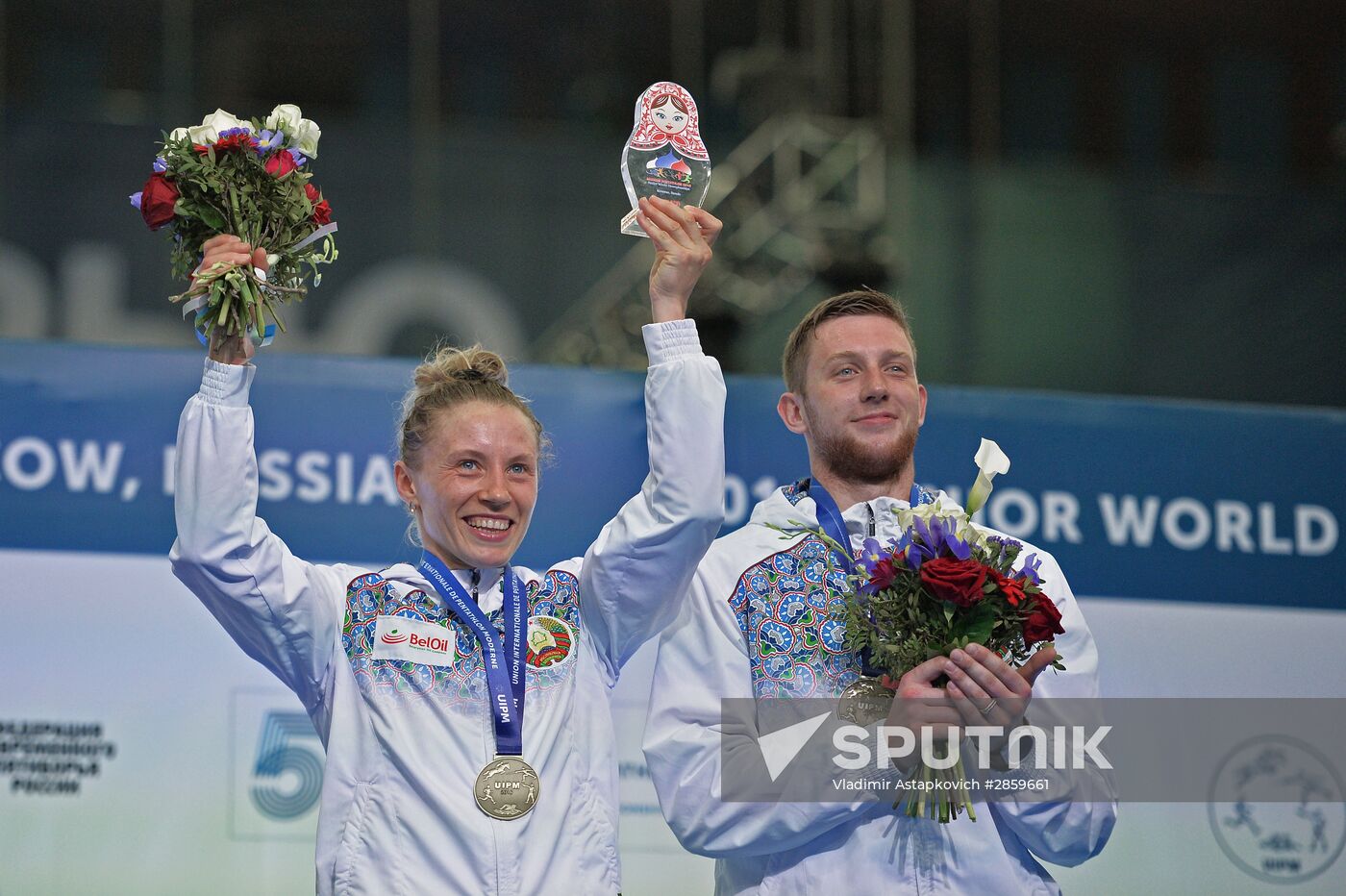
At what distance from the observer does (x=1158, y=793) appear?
4.86 m

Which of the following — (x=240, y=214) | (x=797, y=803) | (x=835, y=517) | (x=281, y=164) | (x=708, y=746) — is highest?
(x=281, y=164)

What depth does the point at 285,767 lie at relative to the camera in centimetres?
452

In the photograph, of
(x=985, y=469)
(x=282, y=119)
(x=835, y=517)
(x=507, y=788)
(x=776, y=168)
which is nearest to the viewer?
(x=507, y=788)

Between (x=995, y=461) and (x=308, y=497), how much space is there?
228 centimetres

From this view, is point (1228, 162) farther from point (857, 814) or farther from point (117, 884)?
point (117, 884)

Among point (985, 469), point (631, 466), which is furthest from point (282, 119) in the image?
point (631, 466)

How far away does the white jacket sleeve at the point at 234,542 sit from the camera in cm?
275

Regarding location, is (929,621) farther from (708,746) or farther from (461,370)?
(461,370)

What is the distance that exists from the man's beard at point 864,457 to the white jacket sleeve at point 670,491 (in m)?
0.51

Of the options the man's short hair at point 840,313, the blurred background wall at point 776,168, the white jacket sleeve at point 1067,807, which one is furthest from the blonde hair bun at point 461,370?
the blurred background wall at point 776,168

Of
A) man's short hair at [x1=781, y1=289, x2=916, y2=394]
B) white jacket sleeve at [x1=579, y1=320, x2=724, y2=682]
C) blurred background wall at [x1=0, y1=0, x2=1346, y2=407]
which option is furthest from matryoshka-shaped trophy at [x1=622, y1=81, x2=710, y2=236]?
blurred background wall at [x1=0, y1=0, x2=1346, y2=407]

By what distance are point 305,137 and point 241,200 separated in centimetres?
21

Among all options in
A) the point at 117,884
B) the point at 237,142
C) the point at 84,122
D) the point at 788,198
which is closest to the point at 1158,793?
the point at 788,198

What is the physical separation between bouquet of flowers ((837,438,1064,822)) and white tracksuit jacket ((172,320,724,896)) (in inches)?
13.8
